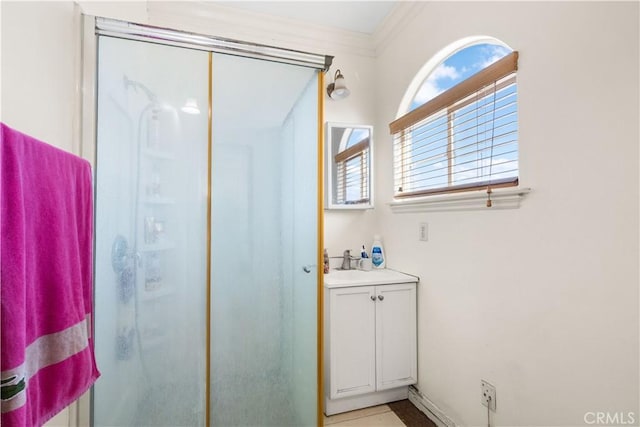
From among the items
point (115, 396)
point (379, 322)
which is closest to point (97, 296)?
point (115, 396)

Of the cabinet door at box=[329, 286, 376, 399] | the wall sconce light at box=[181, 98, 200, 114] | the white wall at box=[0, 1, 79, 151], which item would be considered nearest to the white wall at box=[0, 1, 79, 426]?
the white wall at box=[0, 1, 79, 151]

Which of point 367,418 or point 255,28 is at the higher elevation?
point 255,28

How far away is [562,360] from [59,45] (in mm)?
2139

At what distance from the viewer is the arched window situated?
53.4 inches

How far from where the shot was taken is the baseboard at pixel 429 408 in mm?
1639

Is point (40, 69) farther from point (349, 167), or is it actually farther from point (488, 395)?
point (488, 395)

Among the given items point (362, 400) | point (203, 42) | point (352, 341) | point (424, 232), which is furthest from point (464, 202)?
point (203, 42)

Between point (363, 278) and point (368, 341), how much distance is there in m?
0.38

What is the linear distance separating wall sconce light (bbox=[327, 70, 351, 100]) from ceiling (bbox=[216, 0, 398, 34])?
1.22ft

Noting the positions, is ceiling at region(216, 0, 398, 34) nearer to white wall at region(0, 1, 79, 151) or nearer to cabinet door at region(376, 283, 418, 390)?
white wall at region(0, 1, 79, 151)

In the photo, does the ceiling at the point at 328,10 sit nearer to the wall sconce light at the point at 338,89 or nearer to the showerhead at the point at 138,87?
the wall sconce light at the point at 338,89

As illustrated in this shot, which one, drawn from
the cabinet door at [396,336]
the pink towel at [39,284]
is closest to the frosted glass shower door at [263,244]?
the cabinet door at [396,336]

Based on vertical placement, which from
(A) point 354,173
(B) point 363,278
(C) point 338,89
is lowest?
(B) point 363,278

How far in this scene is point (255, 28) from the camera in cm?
214
